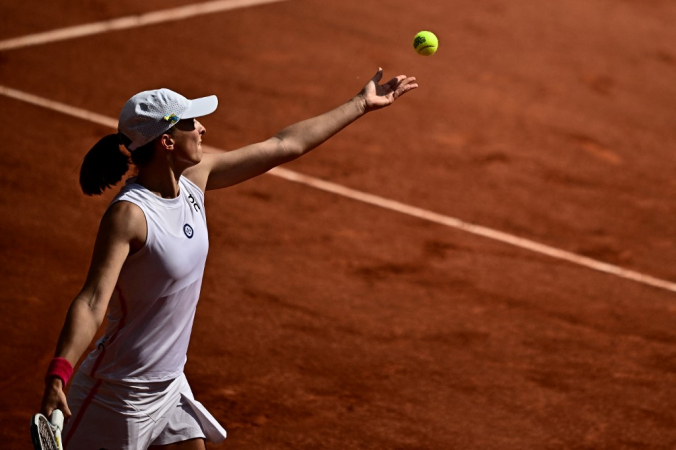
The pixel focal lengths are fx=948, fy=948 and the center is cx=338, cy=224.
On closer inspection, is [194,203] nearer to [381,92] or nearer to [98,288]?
[98,288]

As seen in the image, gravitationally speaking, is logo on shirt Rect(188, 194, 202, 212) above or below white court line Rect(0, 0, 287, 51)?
above

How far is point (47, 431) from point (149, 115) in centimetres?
126

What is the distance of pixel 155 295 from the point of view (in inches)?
145

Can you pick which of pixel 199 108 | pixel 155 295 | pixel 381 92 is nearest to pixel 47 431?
pixel 155 295

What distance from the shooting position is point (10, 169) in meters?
8.05

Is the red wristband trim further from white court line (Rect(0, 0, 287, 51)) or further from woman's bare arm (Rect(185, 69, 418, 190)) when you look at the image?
white court line (Rect(0, 0, 287, 51))

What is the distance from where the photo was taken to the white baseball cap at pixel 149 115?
3.72 m

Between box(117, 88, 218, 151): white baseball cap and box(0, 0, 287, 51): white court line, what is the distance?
7048 millimetres

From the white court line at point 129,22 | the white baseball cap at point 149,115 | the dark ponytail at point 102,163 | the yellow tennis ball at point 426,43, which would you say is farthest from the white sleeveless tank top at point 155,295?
the white court line at point 129,22

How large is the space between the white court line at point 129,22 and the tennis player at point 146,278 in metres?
7.04

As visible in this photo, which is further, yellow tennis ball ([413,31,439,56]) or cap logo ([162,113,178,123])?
yellow tennis ball ([413,31,439,56])

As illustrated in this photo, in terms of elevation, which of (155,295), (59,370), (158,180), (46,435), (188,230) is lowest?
(46,435)

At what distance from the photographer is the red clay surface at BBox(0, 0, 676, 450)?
5.93 meters

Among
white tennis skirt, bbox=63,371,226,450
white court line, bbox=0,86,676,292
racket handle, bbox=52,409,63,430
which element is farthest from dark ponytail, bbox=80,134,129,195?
white court line, bbox=0,86,676,292
